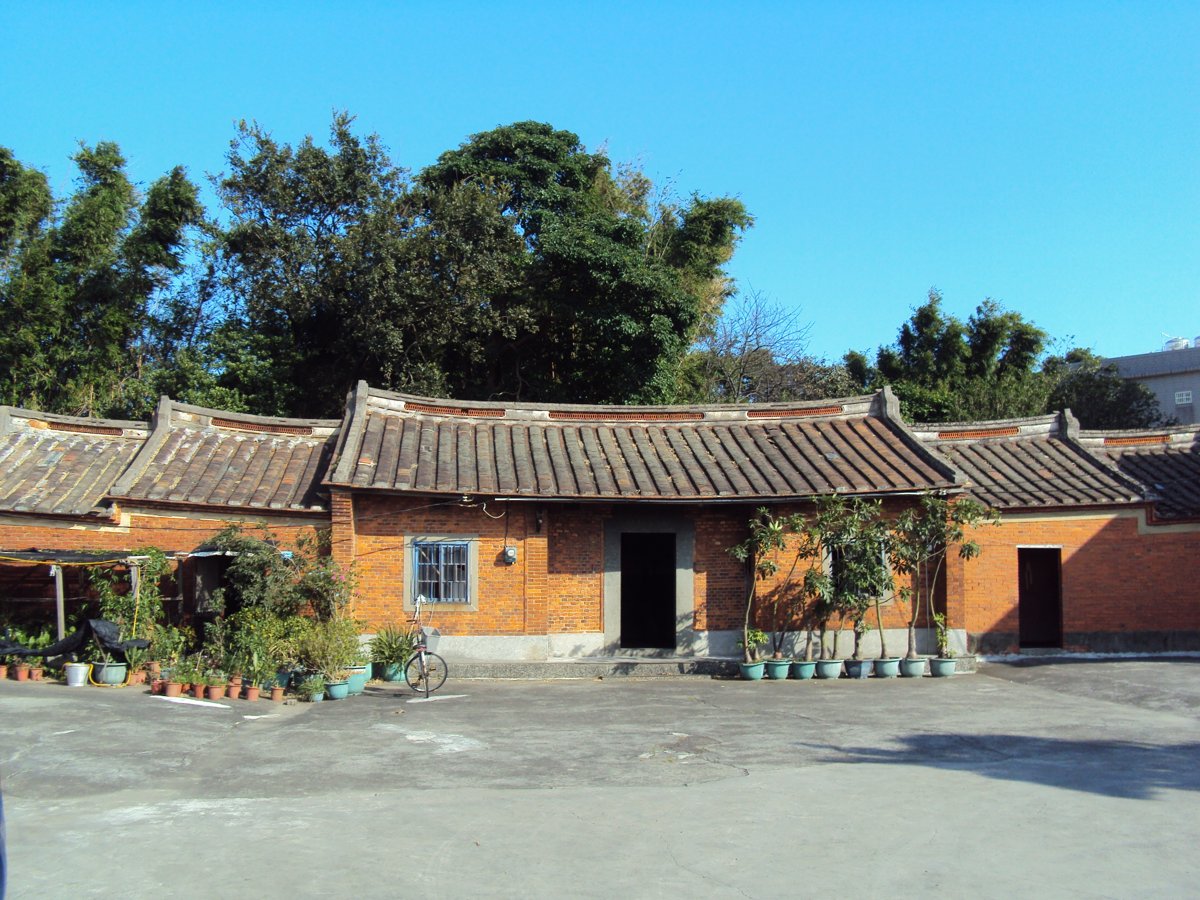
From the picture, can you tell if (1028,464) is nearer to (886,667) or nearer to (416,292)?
(886,667)

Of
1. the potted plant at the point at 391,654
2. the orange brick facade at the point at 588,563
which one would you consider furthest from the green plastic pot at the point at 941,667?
the potted plant at the point at 391,654

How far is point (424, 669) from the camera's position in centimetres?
1398

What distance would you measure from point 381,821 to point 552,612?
9.33 m

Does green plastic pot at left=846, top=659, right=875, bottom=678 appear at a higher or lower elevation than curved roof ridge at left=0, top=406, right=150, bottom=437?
lower

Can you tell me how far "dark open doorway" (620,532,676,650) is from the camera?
18.4 metres

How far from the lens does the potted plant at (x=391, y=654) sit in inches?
600

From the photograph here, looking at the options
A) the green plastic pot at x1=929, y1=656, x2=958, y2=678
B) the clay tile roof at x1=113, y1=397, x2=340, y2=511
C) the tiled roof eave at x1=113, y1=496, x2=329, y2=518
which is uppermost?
the clay tile roof at x1=113, y1=397, x2=340, y2=511

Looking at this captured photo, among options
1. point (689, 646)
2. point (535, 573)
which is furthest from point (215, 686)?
point (689, 646)

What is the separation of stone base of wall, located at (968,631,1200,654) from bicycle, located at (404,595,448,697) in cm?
1038

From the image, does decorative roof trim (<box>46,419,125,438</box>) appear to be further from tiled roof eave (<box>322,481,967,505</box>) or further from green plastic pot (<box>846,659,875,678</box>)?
green plastic pot (<box>846,659,875,678</box>)

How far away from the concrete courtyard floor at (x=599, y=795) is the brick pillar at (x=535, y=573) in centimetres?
243

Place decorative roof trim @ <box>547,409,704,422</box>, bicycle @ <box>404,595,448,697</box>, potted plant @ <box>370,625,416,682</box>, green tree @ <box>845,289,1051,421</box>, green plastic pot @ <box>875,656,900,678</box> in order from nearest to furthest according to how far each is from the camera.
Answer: bicycle @ <box>404,595,448,697</box> < potted plant @ <box>370,625,416,682</box> < green plastic pot @ <box>875,656,900,678</box> < decorative roof trim @ <box>547,409,704,422</box> < green tree @ <box>845,289,1051,421</box>

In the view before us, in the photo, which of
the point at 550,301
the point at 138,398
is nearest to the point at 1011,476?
the point at 550,301

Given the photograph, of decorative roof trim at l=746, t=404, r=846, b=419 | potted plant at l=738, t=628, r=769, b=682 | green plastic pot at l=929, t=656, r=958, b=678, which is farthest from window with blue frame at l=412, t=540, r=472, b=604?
green plastic pot at l=929, t=656, r=958, b=678
